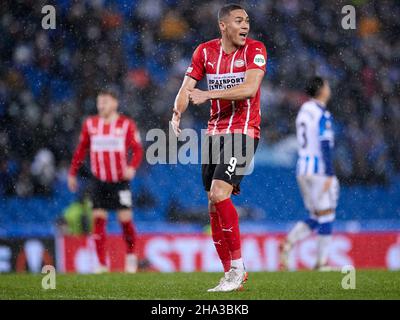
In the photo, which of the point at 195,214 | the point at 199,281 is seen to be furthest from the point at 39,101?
the point at 199,281

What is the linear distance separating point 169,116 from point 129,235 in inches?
168

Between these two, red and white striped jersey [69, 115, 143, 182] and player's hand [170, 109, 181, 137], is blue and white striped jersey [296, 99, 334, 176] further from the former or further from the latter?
player's hand [170, 109, 181, 137]

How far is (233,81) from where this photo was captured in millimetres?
7066

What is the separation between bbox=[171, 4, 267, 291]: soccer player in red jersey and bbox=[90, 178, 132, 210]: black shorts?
345 centimetres

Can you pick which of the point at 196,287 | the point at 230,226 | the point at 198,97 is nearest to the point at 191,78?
the point at 198,97

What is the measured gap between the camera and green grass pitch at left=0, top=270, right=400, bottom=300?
6.58m

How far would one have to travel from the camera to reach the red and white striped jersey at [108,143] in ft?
35.8

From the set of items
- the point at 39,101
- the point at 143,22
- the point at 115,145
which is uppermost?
the point at 143,22

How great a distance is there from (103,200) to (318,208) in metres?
2.57

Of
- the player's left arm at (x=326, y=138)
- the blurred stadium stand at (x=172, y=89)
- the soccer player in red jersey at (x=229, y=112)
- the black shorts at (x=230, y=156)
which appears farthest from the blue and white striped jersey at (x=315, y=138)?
the black shorts at (x=230, y=156)

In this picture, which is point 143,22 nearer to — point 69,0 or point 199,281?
point 69,0

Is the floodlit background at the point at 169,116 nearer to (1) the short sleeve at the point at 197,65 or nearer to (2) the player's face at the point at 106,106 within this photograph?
(2) the player's face at the point at 106,106

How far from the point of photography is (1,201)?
13.0 m

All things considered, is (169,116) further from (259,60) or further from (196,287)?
(259,60)
